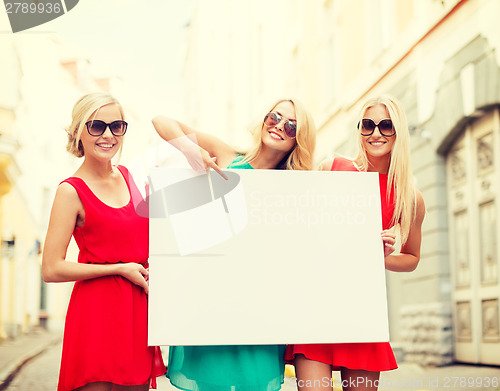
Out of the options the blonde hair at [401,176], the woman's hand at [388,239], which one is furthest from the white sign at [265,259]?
the blonde hair at [401,176]

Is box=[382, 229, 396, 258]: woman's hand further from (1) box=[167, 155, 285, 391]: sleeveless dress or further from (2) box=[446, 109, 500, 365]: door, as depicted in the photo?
(2) box=[446, 109, 500, 365]: door

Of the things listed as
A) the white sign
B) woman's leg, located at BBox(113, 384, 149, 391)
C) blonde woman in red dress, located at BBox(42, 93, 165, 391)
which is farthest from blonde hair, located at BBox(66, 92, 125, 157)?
woman's leg, located at BBox(113, 384, 149, 391)

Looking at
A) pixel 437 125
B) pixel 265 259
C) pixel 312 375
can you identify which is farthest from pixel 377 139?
pixel 437 125

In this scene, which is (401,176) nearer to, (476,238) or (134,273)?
(134,273)

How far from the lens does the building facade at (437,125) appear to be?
6090 mm

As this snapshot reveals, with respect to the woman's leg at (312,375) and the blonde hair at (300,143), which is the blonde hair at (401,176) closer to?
the blonde hair at (300,143)

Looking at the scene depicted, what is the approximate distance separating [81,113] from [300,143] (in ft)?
2.76

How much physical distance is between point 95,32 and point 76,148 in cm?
534

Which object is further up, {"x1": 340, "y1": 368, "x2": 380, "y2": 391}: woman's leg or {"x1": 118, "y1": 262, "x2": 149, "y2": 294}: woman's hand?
{"x1": 118, "y1": 262, "x2": 149, "y2": 294}: woman's hand

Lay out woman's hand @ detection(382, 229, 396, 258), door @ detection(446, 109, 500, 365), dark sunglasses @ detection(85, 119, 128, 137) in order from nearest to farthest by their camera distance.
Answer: dark sunglasses @ detection(85, 119, 128, 137) < woman's hand @ detection(382, 229, 396, 258) < door @ detection(446, 109, 500, 365)

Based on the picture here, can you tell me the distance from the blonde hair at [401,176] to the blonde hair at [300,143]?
31 centimetres

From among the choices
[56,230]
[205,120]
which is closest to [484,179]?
[56,230]

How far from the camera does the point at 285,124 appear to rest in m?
2.45

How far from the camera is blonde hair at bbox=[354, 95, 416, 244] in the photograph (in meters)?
2.35
